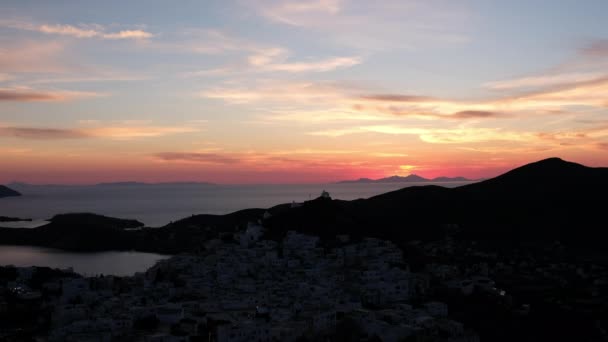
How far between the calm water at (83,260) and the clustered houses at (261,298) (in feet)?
69.6

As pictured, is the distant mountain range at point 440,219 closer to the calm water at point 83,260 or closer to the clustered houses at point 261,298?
the calm water at point 83,260

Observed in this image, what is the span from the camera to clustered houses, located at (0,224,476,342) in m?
28.4

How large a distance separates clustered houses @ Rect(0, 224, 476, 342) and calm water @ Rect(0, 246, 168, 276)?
2123cm

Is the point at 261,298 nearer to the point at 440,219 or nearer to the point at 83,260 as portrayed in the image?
the point at 83,260

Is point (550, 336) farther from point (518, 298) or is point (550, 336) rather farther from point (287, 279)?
point (287, 279)

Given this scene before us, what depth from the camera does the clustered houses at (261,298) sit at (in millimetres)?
28375

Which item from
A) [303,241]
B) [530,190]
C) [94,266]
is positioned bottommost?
[94,266]

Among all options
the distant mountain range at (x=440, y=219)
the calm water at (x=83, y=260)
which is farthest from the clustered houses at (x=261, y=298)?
the calm water at (x=83, y=260)

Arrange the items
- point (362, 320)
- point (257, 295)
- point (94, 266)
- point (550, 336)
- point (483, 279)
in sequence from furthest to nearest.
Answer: point (94, 266)
point (483, 279)
point (257, 295)
point (550, 336)
point (362, 320)

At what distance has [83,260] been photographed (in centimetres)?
7850

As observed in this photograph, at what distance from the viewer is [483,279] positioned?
44.6 meters

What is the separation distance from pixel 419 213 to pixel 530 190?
21376 millimetres

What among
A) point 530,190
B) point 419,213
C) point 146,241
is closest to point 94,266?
point 146,241

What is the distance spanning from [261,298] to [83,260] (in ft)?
170
